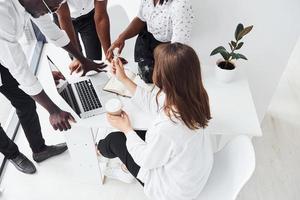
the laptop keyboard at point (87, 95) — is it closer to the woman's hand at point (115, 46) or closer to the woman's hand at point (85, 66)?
the woman's hand at point (85, 66)

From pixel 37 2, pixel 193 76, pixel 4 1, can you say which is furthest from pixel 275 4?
pixel 4 1

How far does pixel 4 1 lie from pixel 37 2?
0.45ft

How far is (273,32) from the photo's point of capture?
1640mm

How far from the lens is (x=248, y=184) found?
2.00 metres

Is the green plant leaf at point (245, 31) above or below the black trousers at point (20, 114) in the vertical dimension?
above

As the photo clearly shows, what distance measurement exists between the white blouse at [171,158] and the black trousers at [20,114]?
0.80m

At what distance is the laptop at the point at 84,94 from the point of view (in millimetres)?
1531

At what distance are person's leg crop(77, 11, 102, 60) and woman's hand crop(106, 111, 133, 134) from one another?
0.92m

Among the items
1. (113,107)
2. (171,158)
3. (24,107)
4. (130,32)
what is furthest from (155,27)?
(24,107)

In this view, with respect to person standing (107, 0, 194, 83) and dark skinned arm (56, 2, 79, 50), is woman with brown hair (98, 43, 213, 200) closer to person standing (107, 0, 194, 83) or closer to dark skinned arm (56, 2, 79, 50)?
person standing (107, 0, 194, 83)

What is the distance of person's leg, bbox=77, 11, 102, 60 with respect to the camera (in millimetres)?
2111

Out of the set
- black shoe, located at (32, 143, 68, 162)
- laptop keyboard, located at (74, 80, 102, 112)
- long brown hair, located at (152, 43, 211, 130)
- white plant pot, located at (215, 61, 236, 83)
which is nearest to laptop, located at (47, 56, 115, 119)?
laptop keyboard, located at (74, 80, 102, 112)

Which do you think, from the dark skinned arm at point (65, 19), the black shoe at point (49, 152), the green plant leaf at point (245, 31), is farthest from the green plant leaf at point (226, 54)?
the black shoe at point (49, 152)

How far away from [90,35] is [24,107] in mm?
686
